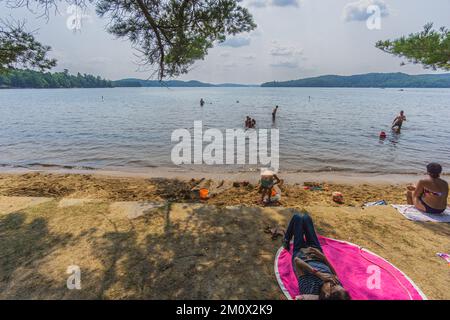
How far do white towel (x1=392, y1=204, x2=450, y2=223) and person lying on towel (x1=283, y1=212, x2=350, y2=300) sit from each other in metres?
3.84

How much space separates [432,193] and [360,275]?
3.94 m

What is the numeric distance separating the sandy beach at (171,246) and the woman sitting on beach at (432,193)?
0.58 metres

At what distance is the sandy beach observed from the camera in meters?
4.13

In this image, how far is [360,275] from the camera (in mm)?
4625

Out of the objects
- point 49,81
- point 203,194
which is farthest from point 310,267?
point 49,81

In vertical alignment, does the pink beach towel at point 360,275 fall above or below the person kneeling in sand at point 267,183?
below

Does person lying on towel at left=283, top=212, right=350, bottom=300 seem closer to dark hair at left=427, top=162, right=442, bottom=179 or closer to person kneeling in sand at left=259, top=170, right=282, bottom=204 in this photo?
person kneeling in sand at left=259, top=170, right=282, bottom=204

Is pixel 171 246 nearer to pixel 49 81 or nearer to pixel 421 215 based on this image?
pixel 421 215

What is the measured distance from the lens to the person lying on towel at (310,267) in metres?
3.58

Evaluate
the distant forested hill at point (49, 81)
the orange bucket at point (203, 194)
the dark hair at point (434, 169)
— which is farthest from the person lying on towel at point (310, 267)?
the distant forested hill at point (49, 81)

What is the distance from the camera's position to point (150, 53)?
9125 mm

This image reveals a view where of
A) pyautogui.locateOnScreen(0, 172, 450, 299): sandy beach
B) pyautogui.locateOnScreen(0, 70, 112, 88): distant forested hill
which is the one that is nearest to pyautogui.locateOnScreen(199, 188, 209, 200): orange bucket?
pyautogui.locateOnScreen(0, 172, 450, 299): sandy beach

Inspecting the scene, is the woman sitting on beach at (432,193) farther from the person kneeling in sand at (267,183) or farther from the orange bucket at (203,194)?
the orange bucket at (203,194)

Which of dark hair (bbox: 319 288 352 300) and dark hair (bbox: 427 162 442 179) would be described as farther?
dark hair (bbox: 427 162 442 179)
